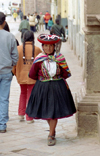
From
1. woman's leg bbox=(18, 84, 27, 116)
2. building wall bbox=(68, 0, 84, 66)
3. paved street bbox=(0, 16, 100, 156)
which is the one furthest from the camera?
building wall bbox=(68, 0, 84, 66)

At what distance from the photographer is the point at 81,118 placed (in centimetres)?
618

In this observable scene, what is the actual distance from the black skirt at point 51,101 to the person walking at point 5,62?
73 centimetres

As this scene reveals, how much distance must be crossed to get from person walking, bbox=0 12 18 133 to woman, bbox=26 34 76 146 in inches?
24.0

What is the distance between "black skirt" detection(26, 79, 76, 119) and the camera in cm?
574

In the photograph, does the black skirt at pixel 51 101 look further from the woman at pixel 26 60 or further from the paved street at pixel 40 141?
the woman at pixel 26 60

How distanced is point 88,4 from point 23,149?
2.08 meters

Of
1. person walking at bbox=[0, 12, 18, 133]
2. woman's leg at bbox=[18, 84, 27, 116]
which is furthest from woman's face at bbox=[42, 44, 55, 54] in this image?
woman's leg at bbox=[18, 84, 27, 116]

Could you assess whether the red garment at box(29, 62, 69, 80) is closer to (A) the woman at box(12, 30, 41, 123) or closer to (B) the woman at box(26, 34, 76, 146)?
(B) the woman at box(26, 34, 76, 146)

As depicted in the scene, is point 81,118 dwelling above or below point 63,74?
below

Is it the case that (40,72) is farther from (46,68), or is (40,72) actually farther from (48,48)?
(48,48)

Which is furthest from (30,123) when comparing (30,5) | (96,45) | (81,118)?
(30,5)

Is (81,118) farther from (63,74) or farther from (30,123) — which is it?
(30,123)

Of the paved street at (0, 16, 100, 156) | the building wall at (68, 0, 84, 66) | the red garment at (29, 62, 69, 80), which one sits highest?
the red garment at (29, 62, 69, 80)

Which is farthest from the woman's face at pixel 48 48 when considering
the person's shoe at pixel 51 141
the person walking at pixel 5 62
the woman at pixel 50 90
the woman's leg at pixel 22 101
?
the woman's leg at pixel 22 101
